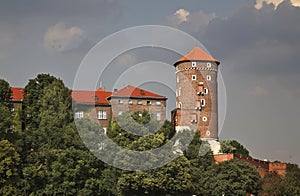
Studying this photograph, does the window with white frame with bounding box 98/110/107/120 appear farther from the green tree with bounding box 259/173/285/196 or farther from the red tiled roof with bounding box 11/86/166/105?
the green tree with bounding box 259/173/285/196

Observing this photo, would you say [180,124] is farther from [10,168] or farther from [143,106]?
[10,168]

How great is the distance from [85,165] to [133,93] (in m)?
19.3

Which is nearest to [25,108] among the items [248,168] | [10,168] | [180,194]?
[10,168]

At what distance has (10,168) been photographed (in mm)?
43531

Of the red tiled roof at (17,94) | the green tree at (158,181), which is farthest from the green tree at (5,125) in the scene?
the red tiled roof at (17,94)

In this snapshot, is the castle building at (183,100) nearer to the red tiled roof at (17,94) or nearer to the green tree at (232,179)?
the red tiled roof at (17,94)

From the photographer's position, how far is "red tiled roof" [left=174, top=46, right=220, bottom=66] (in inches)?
2672

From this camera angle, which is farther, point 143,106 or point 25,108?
point 143,106

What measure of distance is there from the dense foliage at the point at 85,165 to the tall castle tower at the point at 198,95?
1178cm

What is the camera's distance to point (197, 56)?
224 feet

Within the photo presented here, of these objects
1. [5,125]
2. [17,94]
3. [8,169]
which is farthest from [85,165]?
[17,94]

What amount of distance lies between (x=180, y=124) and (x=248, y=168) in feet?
51.7

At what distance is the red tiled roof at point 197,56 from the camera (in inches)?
2672

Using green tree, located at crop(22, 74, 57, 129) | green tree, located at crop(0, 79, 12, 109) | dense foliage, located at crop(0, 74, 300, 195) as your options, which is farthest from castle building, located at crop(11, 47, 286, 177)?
dense foliage, located at crop(0, 74, 300, 195)
